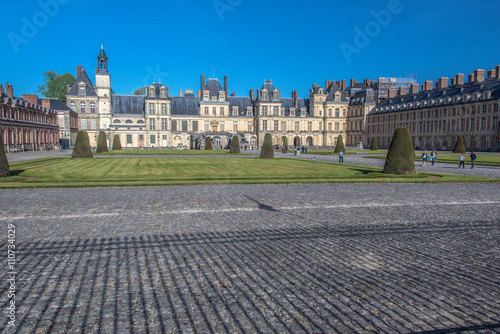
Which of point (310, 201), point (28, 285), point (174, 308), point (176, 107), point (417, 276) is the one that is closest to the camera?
point (174, 308)

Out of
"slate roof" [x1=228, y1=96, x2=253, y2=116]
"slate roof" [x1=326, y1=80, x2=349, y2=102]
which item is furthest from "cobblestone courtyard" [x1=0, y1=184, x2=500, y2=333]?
"slate roof" [x1=326, y1=80, x2=349, y2=102]

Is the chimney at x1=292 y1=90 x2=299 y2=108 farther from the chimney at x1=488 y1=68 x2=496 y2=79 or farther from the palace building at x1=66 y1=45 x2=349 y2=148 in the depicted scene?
the chimney at x1=488 y1=68 x2=496 y2=79

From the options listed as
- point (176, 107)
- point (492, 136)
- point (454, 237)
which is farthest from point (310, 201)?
point (176, 107)

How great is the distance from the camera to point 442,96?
198 feet

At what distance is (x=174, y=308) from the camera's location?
13.7 ft

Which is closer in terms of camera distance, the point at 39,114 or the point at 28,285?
the point at 28,285

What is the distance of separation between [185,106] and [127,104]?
446 inches

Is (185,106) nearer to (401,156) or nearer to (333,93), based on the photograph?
(333,93)

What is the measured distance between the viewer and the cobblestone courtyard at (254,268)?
12.9ft

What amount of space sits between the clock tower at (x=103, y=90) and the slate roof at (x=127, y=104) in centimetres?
201

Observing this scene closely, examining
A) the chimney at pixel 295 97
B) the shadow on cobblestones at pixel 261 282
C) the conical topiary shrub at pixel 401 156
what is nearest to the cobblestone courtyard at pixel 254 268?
the shadow on cobblestones at pixel 261 282

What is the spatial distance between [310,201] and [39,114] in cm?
5901

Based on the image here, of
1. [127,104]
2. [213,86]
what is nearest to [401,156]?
[213,86]

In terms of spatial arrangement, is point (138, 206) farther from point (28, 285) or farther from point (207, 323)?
point (207, 323)
